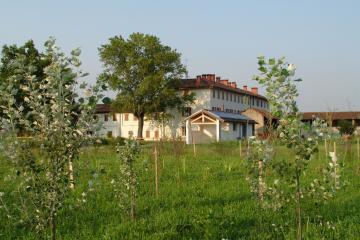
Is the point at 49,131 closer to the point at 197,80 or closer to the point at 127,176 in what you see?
the point at 127,176

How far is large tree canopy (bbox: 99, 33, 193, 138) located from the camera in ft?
196

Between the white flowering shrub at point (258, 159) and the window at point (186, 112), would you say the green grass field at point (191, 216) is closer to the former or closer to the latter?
the white flowering shrub at point (258, 159)

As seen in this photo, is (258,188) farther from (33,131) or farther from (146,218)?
(33,131)

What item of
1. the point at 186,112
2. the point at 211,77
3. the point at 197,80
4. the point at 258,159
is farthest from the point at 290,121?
the point at 211,77

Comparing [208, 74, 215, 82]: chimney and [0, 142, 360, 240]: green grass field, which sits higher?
[208, 74, 215, 82]: chimney

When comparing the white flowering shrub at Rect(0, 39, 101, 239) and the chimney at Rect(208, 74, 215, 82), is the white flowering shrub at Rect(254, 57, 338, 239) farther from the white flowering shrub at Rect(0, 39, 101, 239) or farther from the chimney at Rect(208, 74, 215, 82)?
the chimney at Rect(208, 74, 215, 82)

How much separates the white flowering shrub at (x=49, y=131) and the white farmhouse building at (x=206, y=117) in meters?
46.7

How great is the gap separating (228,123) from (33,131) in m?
53.4

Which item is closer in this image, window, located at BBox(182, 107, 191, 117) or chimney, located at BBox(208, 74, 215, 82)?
window, located at BBox(182, 107, 191, 117)

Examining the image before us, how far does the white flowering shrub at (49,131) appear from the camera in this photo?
476 cm

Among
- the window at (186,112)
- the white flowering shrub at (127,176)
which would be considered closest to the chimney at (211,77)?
the window at (186,112)

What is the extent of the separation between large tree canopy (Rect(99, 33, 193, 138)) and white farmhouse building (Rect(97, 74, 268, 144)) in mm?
2814

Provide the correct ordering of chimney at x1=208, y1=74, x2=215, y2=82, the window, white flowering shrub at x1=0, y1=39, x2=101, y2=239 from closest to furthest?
white flowering shrub at x1=0, y1=39, x2=101, y2=239, the window, chimney at x1=208, y1=74, x2=215, y2=82

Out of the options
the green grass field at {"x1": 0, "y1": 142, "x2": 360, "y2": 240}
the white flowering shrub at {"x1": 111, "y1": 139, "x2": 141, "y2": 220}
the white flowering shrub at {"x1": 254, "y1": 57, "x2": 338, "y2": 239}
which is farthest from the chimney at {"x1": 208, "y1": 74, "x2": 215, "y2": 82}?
the white flowering shrub at {"x1": 254, "y1": 57, "x2": 338, "y2": 239}
